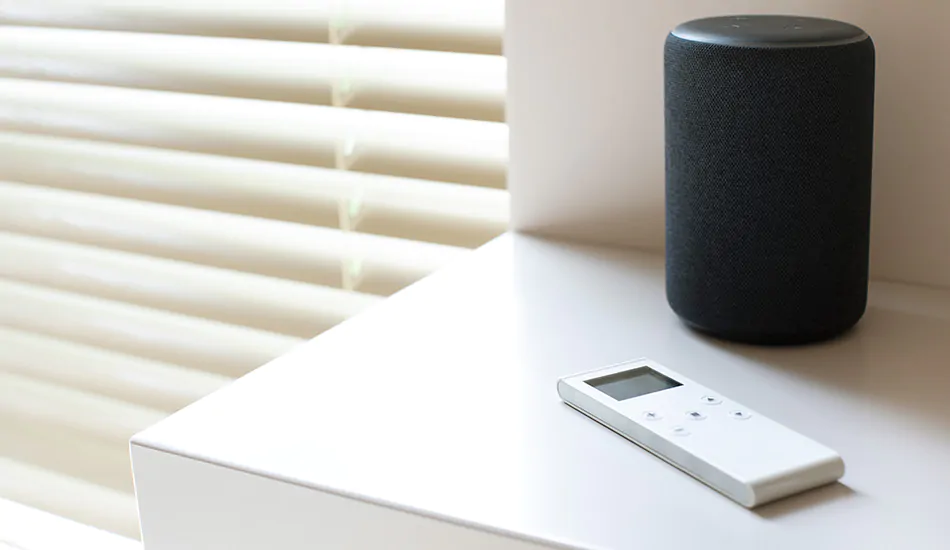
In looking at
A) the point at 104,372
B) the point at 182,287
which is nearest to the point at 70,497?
the point at 104,372

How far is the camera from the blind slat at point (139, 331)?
40.0 inches

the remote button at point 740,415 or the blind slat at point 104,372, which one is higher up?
the remote button at point 740,415

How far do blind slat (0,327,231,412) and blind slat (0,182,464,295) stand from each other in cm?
12

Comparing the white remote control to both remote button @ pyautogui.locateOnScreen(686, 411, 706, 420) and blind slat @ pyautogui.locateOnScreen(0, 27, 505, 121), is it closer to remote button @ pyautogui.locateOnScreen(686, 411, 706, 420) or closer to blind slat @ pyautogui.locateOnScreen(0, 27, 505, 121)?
remote button @ pyautogui.locateOnScreen(686, 411, 706, 420)

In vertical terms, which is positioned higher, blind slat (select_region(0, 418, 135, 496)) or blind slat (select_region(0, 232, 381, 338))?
blind slat (select_region(0, 232, 381, 338))

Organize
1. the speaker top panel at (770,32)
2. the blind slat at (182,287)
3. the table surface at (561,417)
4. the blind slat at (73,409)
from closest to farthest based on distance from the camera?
the table surface at (561,417), the speaker top panel at (770,32), the blind slat at (182,287), the blind slat at (73,409)

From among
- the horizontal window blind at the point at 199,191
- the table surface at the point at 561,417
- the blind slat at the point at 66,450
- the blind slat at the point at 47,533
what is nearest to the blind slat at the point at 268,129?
the horizontal window blind at the point at 199,191

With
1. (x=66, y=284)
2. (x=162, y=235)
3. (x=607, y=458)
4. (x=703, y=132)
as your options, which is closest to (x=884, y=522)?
(x=607, y=458)

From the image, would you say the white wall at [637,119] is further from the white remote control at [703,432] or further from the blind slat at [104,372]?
the blind slat at [104,372]

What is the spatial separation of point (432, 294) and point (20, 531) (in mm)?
820

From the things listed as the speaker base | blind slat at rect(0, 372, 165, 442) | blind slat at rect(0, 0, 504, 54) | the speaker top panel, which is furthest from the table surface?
blind slat at rect(0, 372, 165, 442)

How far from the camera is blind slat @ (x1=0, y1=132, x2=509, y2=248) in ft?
2.89

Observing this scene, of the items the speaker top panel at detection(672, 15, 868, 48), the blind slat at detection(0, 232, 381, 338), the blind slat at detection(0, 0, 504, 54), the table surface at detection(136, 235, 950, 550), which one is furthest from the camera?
the blind slat at detection(0, 232, 381, 338)

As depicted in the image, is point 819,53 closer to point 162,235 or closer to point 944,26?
point 944,26
